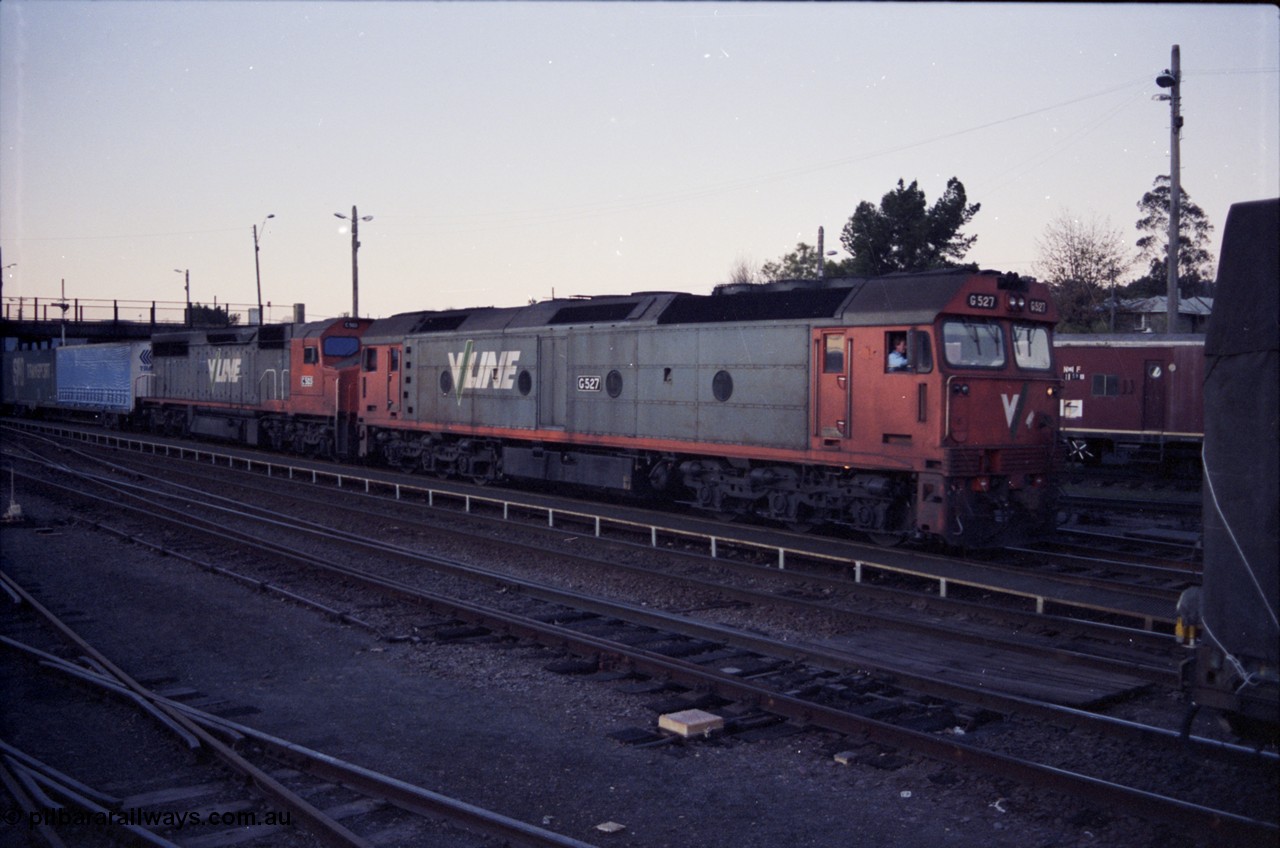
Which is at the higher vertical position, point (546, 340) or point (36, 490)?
point (546, 340)

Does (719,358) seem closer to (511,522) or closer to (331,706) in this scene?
(511,522)

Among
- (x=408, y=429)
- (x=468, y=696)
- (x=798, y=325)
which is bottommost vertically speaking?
(x=468, y=696)

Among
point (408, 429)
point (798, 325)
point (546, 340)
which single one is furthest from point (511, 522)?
point (408, 429)

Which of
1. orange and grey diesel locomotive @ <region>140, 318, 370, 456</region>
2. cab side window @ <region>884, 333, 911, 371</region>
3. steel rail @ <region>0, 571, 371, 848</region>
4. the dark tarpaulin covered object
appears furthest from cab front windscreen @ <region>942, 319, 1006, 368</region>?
orange and grey diesel locomotive @ <region>140, 318, 370, 456</region>

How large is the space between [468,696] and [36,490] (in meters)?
18.6

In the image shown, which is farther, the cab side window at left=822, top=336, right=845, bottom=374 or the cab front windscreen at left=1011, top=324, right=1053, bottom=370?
the cab side window at left=822, top=336, right=845, bottom=374

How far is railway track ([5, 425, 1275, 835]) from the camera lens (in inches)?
252

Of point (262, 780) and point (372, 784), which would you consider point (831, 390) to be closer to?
point (372, 784)

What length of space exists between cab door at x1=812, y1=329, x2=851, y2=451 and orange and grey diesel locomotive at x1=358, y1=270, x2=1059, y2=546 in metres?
0.02

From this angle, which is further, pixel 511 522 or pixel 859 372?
pixel 511 522

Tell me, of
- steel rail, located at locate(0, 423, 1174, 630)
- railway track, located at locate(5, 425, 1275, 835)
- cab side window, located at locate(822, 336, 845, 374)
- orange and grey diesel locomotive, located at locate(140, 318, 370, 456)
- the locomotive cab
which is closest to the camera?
railway track, located at locate(5, 425, 1275, 835)

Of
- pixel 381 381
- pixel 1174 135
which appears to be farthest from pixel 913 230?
pixel 381 381

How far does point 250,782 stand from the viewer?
264 inches

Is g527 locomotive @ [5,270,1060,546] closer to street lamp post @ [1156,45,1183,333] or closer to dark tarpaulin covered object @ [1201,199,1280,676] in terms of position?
dark tarpaulin covered object @ [1201,199,1280,676]
